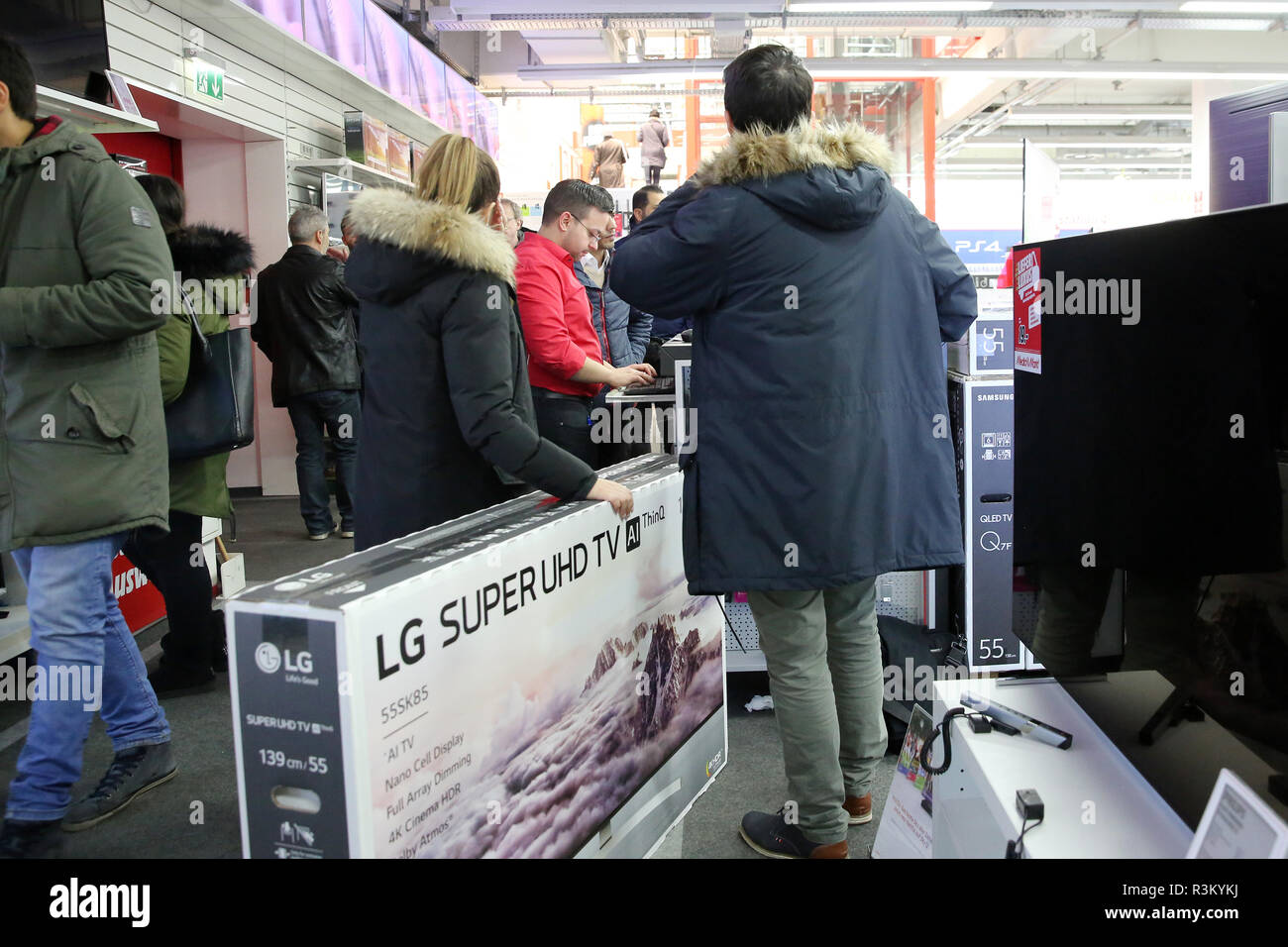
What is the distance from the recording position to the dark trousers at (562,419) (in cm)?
305

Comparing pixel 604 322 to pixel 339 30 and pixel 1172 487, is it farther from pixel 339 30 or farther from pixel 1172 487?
pixel 339 30

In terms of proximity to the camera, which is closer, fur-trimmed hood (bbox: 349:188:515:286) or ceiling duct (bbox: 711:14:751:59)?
fur-trimmed hood (bbox: 349:188:515:286)

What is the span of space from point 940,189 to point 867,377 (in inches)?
676

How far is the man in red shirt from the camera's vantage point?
2.95 metres

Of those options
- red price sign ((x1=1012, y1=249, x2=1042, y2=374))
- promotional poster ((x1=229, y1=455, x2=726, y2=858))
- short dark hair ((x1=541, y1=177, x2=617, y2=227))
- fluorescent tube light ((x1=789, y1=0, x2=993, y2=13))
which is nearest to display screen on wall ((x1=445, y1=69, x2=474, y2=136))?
fluorescent tube light ((x1=789, y1=0, x2=993, y2=13))

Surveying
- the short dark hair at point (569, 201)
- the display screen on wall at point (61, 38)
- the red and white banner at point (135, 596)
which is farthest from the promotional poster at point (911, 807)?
the display screen on wall at point (61, 38)

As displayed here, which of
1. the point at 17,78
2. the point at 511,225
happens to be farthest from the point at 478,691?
the point at 511,225

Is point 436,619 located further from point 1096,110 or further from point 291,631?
point 1096,110

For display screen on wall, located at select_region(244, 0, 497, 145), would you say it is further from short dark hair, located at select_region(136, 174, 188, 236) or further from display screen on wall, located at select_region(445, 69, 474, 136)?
short dark hair, located at select_region(136, 174, 188, 236)

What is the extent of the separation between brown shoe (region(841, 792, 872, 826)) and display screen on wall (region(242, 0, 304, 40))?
5309mm

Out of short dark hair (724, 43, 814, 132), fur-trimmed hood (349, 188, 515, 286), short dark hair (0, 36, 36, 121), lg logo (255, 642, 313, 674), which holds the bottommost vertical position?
lg logo (255, 642, 313, 674)

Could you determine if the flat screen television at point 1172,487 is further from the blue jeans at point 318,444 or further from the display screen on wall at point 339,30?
the display screen on wall at point 339,30
